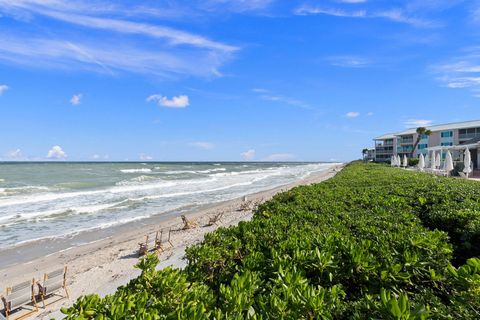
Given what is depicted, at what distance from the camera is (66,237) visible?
49.5 ft

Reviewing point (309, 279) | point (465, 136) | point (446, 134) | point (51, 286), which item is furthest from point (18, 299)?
point (446, 134)

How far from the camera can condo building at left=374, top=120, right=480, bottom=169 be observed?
5706cm

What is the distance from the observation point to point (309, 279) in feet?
10.1

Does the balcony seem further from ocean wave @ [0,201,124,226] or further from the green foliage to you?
ocean wave @ [0,201,124,226]

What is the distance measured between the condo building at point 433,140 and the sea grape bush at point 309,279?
40.4 m

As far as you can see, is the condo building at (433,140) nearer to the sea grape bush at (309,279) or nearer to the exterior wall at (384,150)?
the exterior wall at (384,150)

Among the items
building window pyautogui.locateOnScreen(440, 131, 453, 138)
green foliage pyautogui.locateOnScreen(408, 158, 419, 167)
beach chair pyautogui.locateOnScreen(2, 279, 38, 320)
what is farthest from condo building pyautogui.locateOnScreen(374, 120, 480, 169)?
beach chair pyautogui.locateOnScreen(2, 279, 38, 320)

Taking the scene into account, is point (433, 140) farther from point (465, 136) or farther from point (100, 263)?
point (100, 263)

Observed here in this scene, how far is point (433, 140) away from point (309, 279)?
7493 centimetres

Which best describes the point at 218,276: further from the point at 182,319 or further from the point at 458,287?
the point at 458,287

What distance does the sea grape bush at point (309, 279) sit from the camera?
2391 mm

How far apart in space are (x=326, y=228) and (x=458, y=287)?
6.56ft

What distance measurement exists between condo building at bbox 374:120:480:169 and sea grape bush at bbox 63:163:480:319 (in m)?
40.4

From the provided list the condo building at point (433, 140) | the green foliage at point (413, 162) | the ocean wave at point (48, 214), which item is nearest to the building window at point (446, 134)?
the condo building at point (433, 140)
